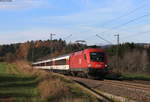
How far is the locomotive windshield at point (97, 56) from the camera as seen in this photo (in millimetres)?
35516

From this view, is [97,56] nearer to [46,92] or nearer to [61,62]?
[46,92]

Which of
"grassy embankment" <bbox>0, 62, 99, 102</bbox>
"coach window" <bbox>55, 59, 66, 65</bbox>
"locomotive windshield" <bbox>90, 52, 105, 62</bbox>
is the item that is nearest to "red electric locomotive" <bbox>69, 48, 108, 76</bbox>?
"locomotive windshield" <bbox>90, 52, 105, 62</bbox>

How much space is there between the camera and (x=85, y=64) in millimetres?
36062

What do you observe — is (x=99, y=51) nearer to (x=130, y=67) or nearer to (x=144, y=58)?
(x=130, y=67)

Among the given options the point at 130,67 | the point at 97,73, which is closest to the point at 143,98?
the point at 97,73

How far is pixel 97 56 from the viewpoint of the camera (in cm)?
3581

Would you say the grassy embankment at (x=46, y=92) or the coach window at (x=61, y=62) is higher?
the coach window at (x=61, y=62)

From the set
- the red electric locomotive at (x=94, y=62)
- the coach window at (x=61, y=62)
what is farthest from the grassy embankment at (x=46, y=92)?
the coach window at (x=61, y=62)

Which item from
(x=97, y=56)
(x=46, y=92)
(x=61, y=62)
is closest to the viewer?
(x=46, y=92)

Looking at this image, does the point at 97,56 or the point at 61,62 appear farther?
the point at 61,62

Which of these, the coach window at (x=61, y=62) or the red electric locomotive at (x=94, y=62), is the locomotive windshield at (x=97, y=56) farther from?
the coach window at (x=61, y=62)

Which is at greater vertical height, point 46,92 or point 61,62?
point 61,62

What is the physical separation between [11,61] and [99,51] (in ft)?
404

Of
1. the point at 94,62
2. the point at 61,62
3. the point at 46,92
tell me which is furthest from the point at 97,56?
the point at 61,62
